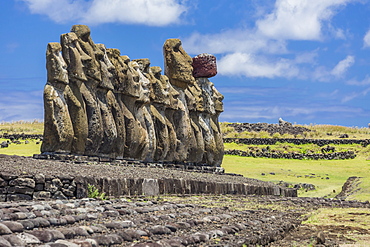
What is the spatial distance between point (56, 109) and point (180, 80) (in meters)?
9.31

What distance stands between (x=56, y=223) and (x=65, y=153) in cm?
994

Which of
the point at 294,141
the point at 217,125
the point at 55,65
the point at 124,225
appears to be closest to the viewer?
the point at 124,225

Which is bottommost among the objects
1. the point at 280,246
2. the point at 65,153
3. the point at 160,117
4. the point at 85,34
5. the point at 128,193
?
the point at 280,246

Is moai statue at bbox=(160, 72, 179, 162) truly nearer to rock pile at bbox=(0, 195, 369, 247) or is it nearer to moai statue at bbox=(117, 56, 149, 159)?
moai statue at bbox=(117, 56, 149, 159)

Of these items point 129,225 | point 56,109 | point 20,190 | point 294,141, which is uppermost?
point 294,141

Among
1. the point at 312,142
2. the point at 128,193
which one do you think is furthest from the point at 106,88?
the point at 312,142

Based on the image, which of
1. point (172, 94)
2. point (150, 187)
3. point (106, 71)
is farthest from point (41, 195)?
point (172, 94)

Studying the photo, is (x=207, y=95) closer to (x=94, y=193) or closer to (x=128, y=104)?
(x=128, y=104)

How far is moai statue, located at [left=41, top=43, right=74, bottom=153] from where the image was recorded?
16.8 m

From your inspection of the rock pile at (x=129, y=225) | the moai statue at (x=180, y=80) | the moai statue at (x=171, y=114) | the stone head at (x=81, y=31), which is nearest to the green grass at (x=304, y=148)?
the moai statue at (x=180, y=80)

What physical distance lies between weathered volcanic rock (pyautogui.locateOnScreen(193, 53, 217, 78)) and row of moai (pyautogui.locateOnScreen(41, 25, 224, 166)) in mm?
49

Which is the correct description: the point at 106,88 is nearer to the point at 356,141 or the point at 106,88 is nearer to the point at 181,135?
the point at 181,135

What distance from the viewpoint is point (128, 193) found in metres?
12.4

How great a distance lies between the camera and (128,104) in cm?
2138
